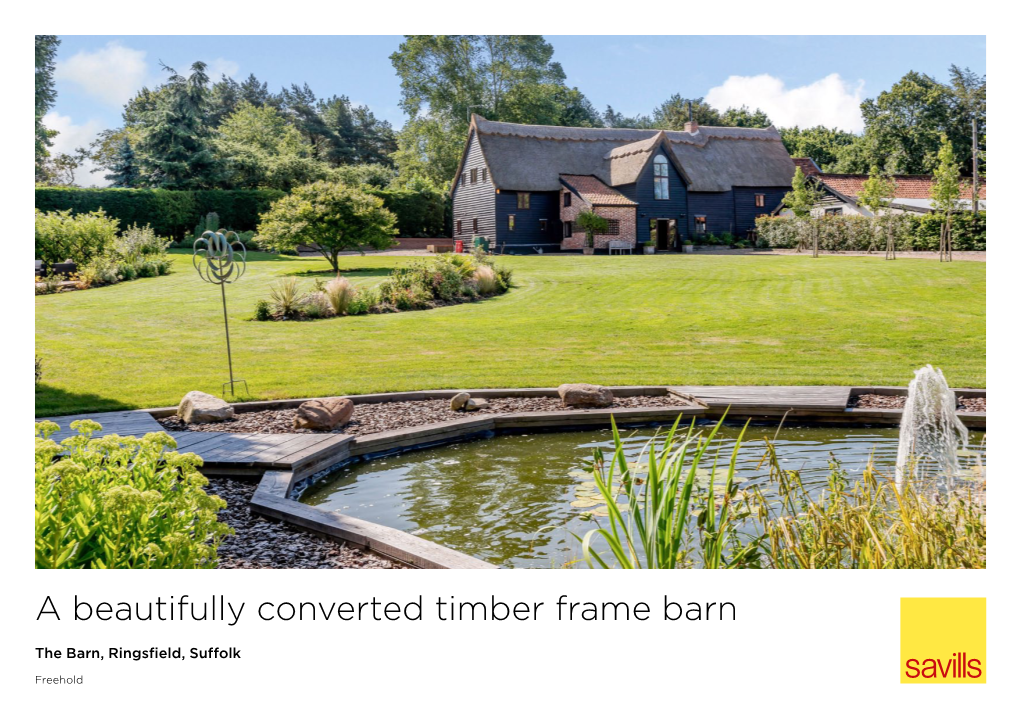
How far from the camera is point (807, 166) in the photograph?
3291 cm

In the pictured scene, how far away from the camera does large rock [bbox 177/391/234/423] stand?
6.77 meters

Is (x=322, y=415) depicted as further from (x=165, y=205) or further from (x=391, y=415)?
(x=165, y=205)

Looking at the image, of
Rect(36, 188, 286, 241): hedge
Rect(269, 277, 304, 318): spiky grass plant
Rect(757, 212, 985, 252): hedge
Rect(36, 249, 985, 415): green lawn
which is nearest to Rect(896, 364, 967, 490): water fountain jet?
Rect(36, 249, 985, 415): green lawn

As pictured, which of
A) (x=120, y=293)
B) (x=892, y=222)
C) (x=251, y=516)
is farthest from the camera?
(x=892, y=222)

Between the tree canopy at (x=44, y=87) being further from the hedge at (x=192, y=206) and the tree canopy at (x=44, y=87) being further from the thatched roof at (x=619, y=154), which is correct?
the thatched roof at (x=619, y=154)

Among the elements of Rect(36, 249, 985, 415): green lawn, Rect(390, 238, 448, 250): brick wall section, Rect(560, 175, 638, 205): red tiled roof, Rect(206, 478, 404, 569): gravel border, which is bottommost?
Rect(206, 478, 404, 569): gravel border

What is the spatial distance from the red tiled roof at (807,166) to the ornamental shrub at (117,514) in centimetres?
3286
